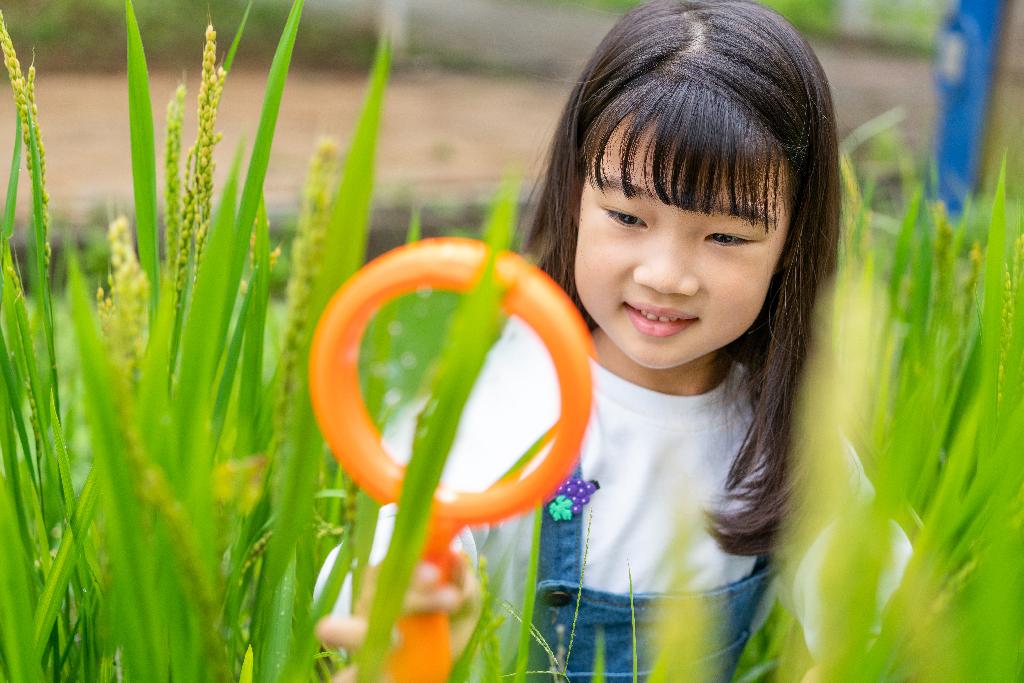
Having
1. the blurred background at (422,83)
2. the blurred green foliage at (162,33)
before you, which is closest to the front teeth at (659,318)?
the blurred background at (422,83)

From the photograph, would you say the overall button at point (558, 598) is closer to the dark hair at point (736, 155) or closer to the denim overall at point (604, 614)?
the denim overall at point (604, 614)

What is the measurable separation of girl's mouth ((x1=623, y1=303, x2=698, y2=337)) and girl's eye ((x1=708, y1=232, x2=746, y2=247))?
0.20 ft

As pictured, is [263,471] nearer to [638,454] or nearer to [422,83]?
[638,454]

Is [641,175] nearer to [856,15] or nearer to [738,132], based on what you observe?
[738,132]

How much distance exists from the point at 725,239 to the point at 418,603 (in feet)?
1.37

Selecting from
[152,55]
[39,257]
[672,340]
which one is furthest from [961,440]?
[152,55]

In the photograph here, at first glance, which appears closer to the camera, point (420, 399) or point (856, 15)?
point (420, 399)

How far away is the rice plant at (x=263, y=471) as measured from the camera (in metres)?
0.38

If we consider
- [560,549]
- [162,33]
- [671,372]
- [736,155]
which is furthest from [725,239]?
[162,33]

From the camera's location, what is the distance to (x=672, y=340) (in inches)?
33.3

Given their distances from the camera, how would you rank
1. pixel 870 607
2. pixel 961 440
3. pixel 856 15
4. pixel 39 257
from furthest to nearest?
pixel 856 15
pixel 39 257
pixel 961 440
pixel 870 607

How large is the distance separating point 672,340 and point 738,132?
0.16 m

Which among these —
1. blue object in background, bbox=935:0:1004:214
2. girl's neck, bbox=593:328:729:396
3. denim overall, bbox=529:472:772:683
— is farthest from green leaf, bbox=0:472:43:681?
blue object in background, bbox=935:0:1004:214

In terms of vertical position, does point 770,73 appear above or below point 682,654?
above
